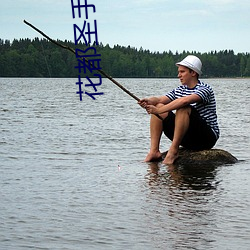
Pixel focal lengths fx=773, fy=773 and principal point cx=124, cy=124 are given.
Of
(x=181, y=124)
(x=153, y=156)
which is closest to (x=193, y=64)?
(x=181, y=124)

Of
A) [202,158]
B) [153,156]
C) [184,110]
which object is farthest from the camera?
[153,156]

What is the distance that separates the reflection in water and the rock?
28 centimetres

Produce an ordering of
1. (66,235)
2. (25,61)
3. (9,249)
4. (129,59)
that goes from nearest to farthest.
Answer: (9,249)
(66,235)
(25,61)
(129,59)

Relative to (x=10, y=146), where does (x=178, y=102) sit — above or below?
above

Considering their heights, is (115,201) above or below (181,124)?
below

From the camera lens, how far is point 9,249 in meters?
4.79

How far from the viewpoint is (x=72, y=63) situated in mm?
133500

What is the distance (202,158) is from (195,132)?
0.48m

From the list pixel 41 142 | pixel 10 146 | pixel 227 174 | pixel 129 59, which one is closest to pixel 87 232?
pixel 227 174

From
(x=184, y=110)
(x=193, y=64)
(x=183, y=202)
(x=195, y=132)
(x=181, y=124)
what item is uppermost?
(x=193, y=64)

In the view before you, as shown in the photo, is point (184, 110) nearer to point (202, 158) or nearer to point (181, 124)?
point (181, 124)

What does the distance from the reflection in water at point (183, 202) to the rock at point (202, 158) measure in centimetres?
28

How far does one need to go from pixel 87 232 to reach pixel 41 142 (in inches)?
288

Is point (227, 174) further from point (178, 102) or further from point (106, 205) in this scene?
point (106, 205)
